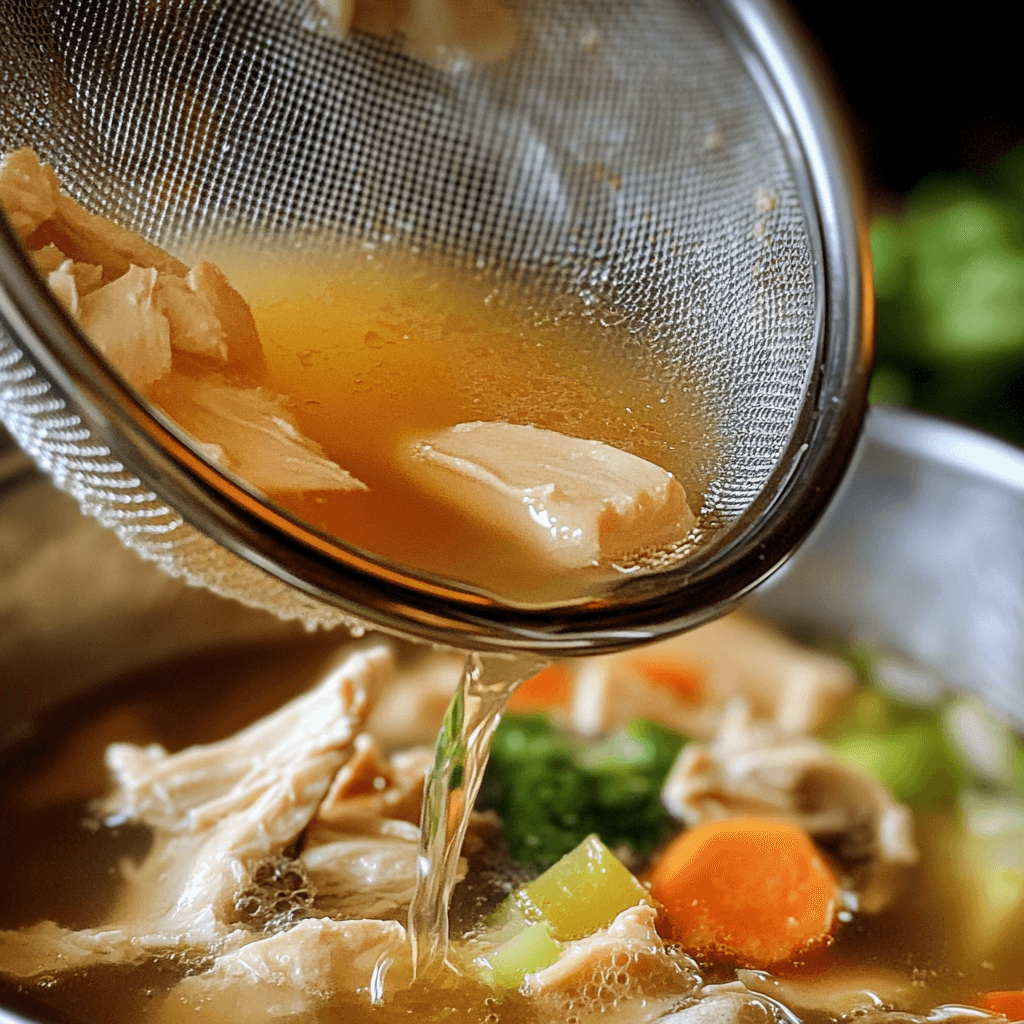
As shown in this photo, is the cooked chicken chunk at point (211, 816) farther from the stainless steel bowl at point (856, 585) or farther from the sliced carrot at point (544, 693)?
the sliced carrot at point (544, 693)

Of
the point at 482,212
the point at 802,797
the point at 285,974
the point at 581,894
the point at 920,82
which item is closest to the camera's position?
the point at 285,974

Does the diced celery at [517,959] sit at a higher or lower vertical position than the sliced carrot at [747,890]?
higher

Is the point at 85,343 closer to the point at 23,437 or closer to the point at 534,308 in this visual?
the point at 23,437

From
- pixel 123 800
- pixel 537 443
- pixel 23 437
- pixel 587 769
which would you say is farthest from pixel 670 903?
pixel 23 437

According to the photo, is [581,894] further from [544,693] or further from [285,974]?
[544,693]

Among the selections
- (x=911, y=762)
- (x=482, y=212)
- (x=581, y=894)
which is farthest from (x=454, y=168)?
(x=911, y=762)

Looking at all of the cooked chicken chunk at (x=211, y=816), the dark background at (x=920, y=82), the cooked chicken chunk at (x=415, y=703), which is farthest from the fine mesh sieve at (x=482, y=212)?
the dark background at (x=920, y=82)
